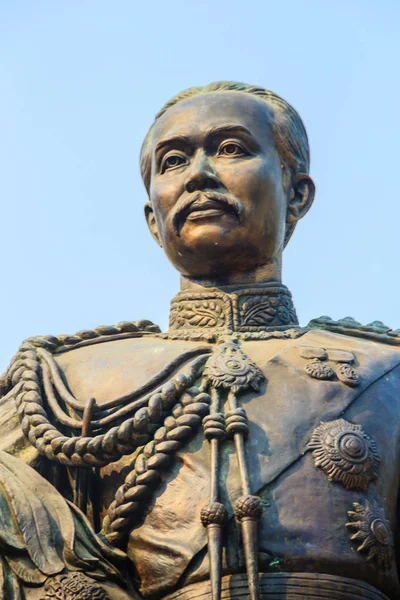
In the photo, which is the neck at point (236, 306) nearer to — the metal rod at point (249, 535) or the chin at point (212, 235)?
the chin at point (212, 235)

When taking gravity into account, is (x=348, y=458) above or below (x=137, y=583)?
above

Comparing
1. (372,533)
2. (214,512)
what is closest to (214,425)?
(214,512)

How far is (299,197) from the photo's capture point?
1186cm

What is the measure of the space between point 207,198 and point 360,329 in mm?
1304

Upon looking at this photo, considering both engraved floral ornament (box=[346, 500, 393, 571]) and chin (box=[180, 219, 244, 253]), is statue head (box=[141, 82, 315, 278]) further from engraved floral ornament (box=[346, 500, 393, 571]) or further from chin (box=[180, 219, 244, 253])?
engraved floral ornament (box=[346, 500, 393, 571])

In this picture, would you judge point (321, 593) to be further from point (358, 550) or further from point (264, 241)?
point (264, 241)

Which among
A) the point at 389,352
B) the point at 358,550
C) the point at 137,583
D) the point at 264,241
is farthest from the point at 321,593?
the point at 264,241

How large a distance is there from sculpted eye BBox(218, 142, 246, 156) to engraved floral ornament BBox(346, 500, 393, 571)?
2590mm

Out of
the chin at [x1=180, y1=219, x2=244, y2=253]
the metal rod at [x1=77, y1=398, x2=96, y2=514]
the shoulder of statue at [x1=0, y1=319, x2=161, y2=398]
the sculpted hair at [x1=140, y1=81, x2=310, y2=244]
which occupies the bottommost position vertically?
the metal rod at [x1=77, y1=398, x2=96, y2=514]

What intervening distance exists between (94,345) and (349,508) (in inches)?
89.5

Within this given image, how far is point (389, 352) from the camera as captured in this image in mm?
10852

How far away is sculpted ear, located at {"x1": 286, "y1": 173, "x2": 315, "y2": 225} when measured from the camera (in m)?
11.8

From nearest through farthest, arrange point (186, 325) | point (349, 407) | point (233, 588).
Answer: point (233, 588), point (349, 407), point (186, 325)

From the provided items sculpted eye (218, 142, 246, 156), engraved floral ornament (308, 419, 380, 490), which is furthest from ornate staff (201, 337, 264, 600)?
sculpted eye (218, 142, 246, 156)
